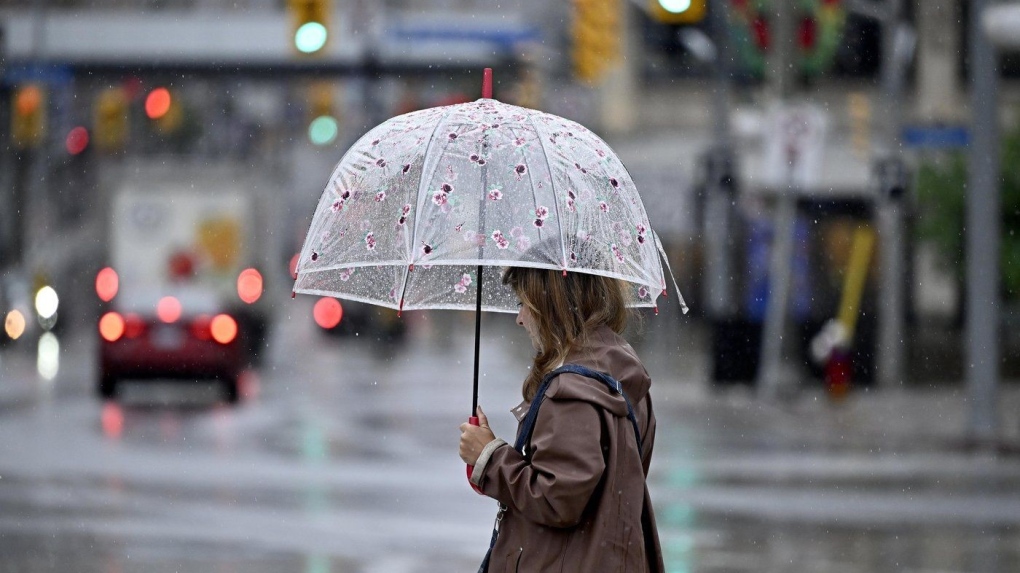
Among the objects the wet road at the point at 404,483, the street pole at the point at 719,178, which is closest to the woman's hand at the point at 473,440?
the wet road at the point at 404,483

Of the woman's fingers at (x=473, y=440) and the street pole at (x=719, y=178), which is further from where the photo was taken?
the street pole at (x=719, y=178)

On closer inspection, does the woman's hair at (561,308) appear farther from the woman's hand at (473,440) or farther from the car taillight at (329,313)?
the car taillight at (329,313)

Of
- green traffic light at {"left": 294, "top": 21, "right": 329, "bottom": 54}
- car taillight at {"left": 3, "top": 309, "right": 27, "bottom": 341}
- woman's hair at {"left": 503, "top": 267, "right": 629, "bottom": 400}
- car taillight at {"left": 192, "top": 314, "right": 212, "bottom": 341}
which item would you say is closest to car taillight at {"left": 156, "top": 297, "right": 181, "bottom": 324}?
car taillight at {"left": 192, "top": 314, "right": 212, "bottom": 341}

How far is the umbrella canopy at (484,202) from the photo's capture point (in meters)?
4.04

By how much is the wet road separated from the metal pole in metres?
0.53

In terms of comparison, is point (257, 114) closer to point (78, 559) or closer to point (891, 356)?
point (891, 356)

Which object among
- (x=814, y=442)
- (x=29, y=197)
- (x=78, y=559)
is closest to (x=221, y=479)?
(x=78, y=559)

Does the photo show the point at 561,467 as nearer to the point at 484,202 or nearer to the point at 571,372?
the point at 571,372

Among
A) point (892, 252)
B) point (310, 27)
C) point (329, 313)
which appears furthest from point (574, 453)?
point (329, 313)

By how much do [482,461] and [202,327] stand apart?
17234 millimetres

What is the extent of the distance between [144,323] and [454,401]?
4.12 meters

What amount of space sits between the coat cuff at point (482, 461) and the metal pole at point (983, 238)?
12371mm

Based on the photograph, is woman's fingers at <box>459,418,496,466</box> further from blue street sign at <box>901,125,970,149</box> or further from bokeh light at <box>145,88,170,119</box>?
bokeh light at <box>145,88,170,119</box>

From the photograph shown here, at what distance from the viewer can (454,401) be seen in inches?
813
